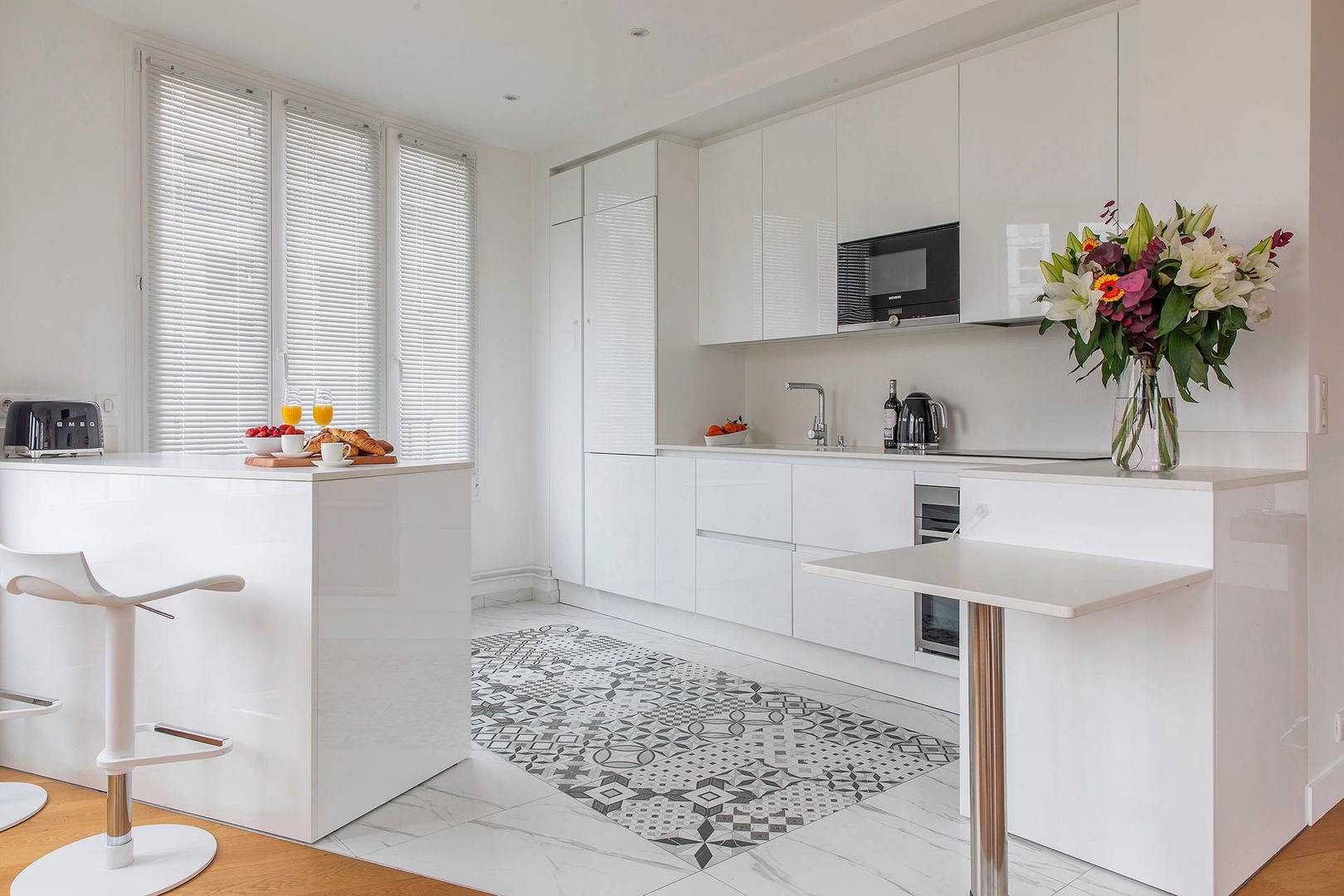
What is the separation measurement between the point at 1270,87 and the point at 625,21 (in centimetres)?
224

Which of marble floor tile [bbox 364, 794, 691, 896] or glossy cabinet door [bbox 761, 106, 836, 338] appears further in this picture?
glossy cabinet door [bbox 761, 106, 836, 338]

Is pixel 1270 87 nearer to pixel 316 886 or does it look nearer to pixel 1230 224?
pixel 1230 224

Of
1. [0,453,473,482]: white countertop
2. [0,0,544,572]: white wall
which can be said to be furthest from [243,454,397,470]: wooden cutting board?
[0,0,544,572]: white wall

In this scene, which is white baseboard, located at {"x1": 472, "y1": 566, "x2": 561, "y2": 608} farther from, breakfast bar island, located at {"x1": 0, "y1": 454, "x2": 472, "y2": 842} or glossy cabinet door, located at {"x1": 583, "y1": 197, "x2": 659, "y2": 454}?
breakfast bar island, located at {"x1": 0, "y1": 454, "x2": 472, "y2": 842}

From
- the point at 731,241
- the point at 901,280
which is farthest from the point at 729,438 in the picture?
the point at 901,280

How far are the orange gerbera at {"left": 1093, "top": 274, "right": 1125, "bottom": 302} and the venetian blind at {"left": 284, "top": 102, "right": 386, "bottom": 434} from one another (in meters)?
3.40

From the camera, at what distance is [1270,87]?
2109 millimetres

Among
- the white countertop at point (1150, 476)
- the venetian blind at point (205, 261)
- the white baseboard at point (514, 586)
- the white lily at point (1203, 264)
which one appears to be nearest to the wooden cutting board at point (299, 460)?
the venetian blind at point (205, 261)

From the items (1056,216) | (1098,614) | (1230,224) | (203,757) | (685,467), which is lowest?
(203,757)

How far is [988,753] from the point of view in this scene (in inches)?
65.5

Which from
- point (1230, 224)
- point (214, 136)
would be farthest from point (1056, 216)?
point (214, 136)

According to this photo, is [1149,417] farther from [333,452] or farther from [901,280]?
[333,452]

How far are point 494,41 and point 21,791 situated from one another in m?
3.12

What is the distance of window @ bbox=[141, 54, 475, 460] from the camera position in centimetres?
350
